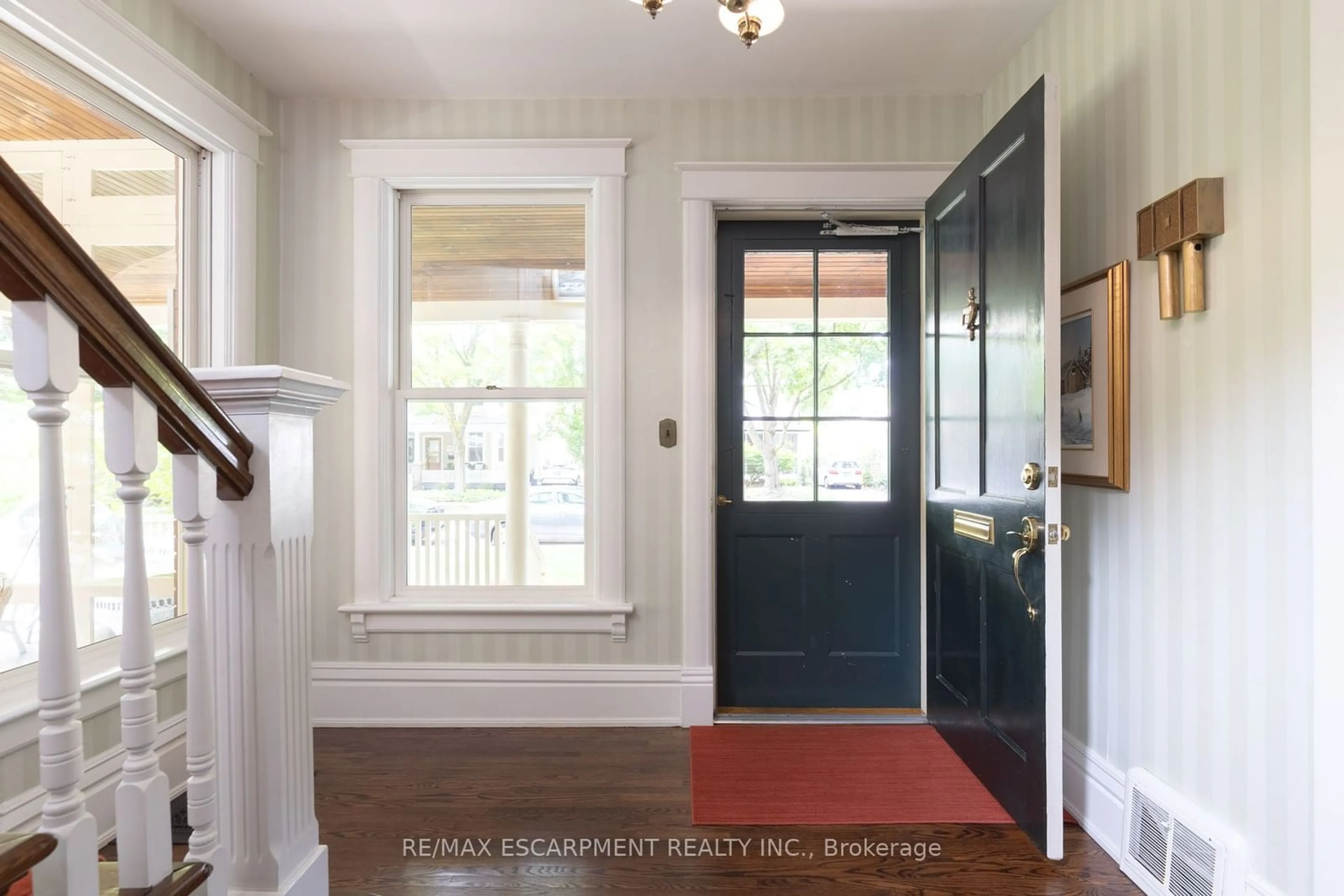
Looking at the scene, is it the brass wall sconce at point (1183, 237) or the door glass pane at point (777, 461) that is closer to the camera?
the brass wall sconce at point (1183, 237)

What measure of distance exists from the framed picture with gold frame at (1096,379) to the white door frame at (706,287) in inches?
37.4

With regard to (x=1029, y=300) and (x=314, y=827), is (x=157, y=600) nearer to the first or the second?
(x=314, y=827)

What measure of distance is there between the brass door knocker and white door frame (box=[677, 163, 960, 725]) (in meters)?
0.69

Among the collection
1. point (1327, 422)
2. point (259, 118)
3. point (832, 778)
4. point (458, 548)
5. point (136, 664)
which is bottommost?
point (832, 778)

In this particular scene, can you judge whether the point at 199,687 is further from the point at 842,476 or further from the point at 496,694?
the point at 842,476

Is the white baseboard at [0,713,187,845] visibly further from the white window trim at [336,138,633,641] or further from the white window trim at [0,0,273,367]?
the white window trim at [0,0,273,367]

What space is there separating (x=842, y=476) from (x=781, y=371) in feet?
1.78

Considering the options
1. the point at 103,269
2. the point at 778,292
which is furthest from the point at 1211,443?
the point at 103,269

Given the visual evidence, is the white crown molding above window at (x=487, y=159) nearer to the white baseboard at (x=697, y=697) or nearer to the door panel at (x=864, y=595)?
the door panel at (x=864, y=595)

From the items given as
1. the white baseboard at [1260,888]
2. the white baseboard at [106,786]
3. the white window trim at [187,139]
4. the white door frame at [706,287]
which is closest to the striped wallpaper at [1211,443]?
the white baseboard at [1260,888]

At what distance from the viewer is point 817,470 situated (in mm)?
3092

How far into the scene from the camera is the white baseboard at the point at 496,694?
9.53 ft

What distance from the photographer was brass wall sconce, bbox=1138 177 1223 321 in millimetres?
1624

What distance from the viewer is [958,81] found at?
110 inches
